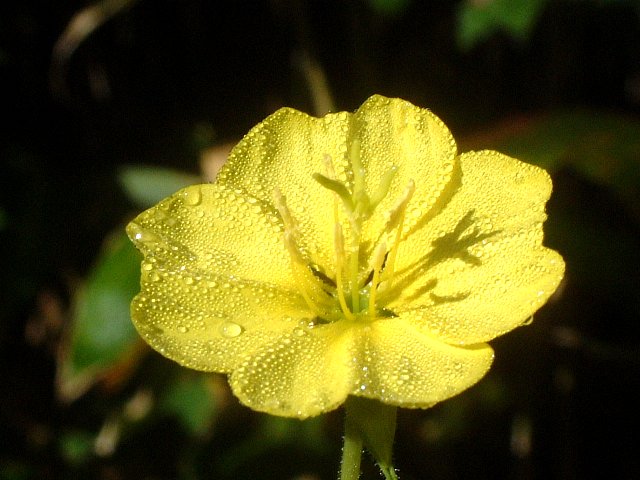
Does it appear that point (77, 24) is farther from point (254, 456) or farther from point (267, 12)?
point (254, 456)

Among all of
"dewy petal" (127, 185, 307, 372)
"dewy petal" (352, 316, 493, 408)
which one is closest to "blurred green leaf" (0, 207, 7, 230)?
"dewy petal" (127, 185, 307, 372)


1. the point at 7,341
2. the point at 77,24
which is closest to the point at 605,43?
the point at 77,24

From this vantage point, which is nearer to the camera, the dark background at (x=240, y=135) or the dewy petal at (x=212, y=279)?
the dewy petal at (x=212, y=279)

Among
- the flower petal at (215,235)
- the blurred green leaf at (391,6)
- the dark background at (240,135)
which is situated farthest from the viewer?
the blurred green leaf at (391,6)

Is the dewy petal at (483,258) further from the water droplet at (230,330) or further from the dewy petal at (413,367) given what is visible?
the water droplet at (230,330)

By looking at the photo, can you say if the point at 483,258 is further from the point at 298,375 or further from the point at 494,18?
the point at 494,18

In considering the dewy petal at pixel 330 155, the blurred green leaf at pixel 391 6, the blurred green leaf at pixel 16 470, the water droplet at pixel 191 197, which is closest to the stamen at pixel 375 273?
the dewy petal at pixel 330 155

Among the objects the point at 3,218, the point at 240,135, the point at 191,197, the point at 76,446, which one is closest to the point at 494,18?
the point at 240,135
